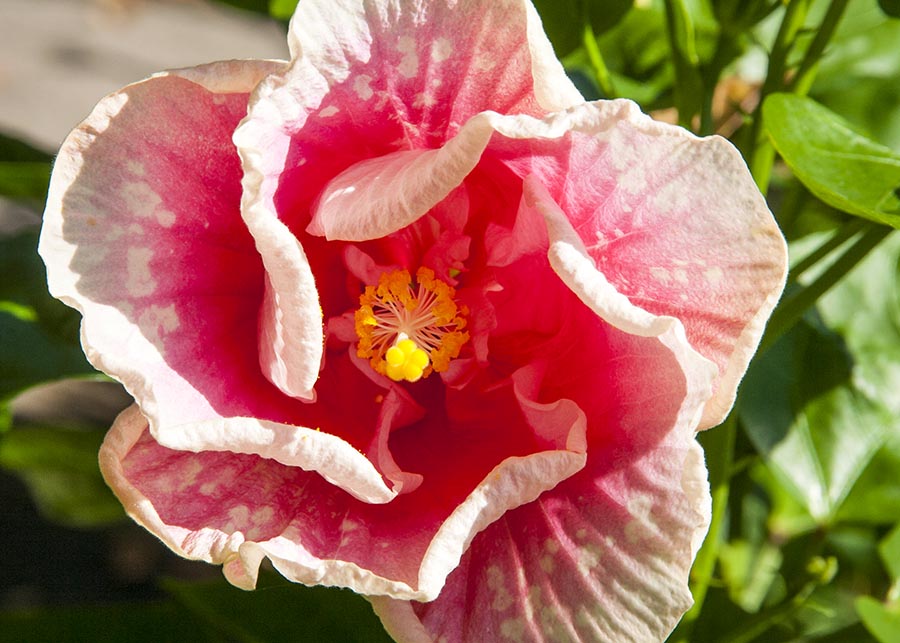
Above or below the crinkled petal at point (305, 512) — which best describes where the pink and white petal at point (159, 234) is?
above

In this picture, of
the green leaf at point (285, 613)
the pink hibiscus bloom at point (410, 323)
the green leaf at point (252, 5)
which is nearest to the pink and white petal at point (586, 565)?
the pink hibiscus bloom at point (410, 323)

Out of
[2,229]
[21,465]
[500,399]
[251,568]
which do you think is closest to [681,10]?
[500,399]

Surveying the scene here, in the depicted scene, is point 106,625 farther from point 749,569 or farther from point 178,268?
point 749,569

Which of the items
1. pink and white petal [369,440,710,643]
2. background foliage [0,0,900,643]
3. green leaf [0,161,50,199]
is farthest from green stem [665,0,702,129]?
green leaf [0,161,50,199]

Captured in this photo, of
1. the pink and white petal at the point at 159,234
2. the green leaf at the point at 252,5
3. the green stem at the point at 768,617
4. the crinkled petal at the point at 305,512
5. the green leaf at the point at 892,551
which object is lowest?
the green leaf at the point at 892,551

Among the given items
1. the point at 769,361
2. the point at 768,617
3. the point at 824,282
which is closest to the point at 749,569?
the point at 769,361

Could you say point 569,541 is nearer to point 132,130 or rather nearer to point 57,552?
point 132,130

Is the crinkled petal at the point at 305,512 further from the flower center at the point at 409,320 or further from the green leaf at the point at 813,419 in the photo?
the green leaf at the point at 813,419
